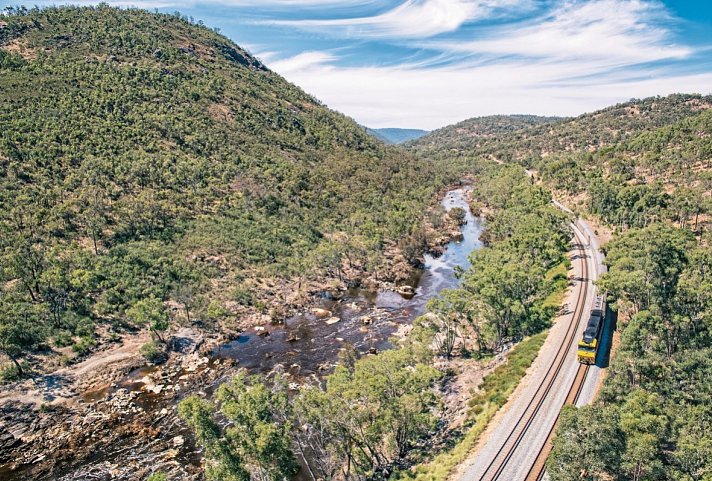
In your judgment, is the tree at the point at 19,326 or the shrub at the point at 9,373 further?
the tree at the point at 19,326

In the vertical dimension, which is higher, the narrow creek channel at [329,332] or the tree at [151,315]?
the tree at [151,315]

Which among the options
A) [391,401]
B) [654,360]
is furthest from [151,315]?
[654,360]

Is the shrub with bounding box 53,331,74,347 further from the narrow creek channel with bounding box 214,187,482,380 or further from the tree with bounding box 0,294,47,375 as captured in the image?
the narrow creek channel with bounding box 214,187,482,380

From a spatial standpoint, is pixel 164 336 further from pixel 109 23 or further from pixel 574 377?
pixel 109 23

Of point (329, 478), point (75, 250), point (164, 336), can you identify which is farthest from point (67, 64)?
point (329, 478)

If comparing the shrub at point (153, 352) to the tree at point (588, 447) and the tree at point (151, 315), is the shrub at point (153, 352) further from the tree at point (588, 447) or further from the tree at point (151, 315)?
the tree at point (588, 447)

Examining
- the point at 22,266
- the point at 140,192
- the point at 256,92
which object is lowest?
the point at 22,266

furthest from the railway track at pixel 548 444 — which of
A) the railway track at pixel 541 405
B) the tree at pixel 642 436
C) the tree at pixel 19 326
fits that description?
the tree at pixel 19 326
